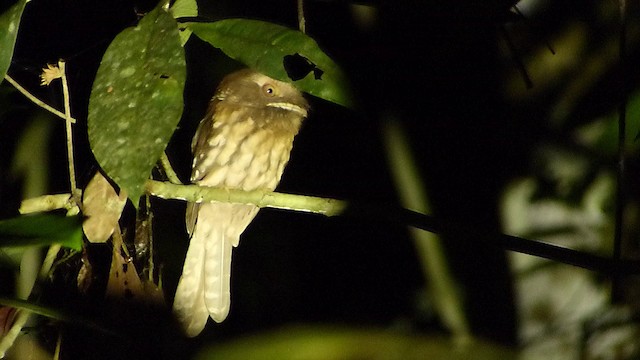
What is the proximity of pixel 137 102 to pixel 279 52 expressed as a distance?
0.27 metres

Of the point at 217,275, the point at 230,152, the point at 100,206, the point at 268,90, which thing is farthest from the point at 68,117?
the point at 217,275

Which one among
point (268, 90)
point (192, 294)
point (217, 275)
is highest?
point (268, 90)

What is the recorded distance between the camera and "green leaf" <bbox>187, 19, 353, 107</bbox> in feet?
4.75

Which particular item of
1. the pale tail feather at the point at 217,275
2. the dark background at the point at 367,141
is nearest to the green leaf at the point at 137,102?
the dark background at the point at 367,141

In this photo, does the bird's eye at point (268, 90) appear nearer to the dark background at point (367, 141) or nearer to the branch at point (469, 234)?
the dark background at point (367, 141)

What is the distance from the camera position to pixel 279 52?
1.46 m

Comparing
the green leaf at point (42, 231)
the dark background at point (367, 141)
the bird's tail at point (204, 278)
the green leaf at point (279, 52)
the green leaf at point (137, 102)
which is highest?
the dark background at point (367, 141)

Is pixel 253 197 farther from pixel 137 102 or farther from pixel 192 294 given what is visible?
pixel 192 294

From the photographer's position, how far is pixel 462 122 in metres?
2.73

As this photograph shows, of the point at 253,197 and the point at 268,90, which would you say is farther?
the point at 268,90

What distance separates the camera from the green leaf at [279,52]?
1.45m

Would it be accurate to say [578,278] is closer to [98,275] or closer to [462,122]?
[462,122]

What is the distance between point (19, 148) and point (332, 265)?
1.35 meters

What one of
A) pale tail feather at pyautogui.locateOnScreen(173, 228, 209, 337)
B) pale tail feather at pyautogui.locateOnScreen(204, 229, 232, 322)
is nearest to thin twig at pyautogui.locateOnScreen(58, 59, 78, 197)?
pale tail feather at pyautogui.locateOnScreen(173, 228, 209, 337)
